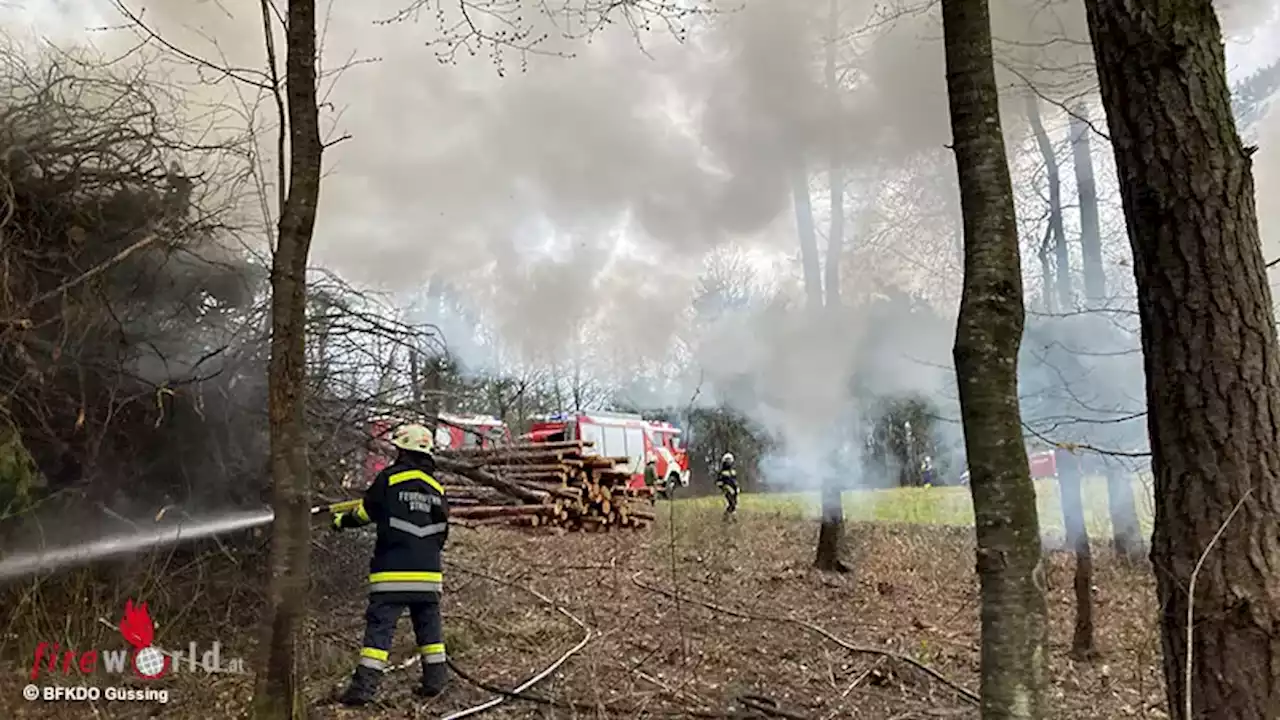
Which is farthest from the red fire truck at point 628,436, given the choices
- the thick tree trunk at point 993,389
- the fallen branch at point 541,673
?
the thick tree trunk at point 993,389

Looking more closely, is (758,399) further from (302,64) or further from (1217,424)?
(1217,424)

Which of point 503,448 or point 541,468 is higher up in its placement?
point 503,448

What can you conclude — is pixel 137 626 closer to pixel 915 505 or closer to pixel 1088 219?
pixel 1088 219

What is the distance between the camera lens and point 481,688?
5043 millimetres

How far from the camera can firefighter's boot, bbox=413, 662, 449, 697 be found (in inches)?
194

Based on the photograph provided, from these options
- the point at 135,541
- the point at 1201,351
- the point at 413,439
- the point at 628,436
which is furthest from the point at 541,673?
the point at 628,436

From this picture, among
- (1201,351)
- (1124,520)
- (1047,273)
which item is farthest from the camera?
(1124,520)

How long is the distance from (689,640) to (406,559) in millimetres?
2184

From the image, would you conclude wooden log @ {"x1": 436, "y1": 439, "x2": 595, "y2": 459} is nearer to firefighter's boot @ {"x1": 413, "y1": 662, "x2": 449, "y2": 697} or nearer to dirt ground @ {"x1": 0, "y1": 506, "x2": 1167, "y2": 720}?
dirt ground @ {"x1": 0, "y1": 506, "x2": 1167, "y2": 720}

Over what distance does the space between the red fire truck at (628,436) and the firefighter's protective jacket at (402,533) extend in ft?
39.4

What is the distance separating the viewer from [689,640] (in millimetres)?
6055

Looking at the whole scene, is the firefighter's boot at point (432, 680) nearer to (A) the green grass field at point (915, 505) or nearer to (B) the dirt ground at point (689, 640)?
(B) the dirt ground at point (689, 640)

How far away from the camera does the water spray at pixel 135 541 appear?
5133mm

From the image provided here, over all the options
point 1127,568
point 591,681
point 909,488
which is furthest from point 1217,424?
point 909,488
